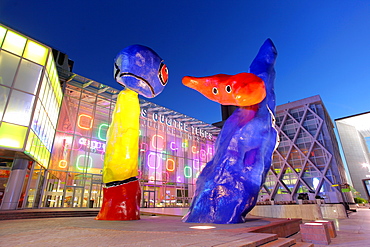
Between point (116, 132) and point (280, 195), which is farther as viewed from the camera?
point (280, 195)

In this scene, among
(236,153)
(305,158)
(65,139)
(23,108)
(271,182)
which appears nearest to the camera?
(236,153)

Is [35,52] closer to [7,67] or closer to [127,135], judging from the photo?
[7,67]

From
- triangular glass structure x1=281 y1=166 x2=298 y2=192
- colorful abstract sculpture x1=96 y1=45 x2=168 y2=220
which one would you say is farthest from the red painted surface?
triangular glass structure x1=281 y1=166 x2=298 y2=192

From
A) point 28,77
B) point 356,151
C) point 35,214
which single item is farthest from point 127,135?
point 356,151

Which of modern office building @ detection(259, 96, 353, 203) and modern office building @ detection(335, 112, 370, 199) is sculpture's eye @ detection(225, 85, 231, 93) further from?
modern office building @ detection(335, 112, 370, 199)

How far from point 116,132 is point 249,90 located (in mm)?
5784

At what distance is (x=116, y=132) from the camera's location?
9.44 meters

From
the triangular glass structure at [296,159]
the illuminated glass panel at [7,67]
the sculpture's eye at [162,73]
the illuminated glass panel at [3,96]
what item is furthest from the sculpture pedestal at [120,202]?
the triangular glass structure at [296,159]

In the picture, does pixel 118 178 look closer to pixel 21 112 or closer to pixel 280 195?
pixel 21 112

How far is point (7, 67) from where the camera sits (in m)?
14.9

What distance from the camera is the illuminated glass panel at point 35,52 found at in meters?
16.2

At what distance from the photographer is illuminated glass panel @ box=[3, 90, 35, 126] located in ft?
46.9

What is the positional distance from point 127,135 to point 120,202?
2.81 m

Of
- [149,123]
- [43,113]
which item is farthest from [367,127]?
[43,113]
